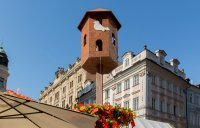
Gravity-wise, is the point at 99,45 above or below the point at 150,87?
below

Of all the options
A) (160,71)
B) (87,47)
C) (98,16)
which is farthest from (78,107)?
(160,71)

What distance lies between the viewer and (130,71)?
118 ft

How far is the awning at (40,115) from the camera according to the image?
5662 mm

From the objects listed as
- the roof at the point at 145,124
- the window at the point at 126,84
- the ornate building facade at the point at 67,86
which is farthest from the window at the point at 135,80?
the roof at the point at 145,124

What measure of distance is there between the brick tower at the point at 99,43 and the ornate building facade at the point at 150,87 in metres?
21.6

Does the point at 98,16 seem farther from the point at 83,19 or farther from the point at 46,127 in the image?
the point at 46,127

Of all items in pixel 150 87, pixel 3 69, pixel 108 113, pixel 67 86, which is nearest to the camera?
pixel 108 113

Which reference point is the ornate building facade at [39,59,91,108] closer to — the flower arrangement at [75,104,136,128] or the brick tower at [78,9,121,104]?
the brick tower at [78,9,121,104]

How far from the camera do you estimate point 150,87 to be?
113ft

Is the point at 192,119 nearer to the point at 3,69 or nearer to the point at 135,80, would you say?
the point at 135,80

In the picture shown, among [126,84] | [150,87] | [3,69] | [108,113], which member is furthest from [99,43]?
[3,69]

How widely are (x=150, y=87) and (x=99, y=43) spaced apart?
76.4 feet

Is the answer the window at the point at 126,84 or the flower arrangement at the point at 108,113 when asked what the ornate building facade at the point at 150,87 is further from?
the flower arrangement at the point at 108,113

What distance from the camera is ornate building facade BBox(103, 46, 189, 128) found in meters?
34.2
